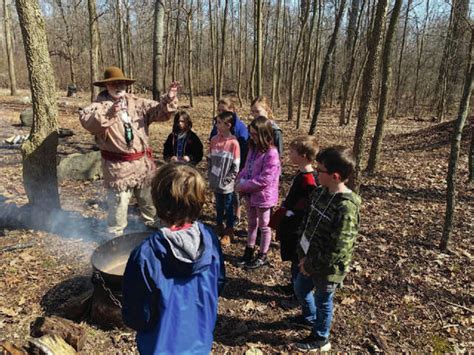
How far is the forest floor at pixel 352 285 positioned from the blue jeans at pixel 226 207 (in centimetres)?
38

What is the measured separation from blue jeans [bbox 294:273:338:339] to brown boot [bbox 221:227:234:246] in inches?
68.6

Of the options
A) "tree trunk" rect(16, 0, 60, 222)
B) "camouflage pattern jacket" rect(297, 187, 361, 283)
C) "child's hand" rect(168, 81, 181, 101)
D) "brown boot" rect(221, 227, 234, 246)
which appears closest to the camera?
"camouflage pattern jacket" rect(297, 187, 361, 283)

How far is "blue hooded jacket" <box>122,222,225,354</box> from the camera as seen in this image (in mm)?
1817

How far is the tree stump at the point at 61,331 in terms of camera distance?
290 cm

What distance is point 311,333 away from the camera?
3.25 m

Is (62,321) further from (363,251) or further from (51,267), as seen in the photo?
(363,251)

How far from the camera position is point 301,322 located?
11.5ft

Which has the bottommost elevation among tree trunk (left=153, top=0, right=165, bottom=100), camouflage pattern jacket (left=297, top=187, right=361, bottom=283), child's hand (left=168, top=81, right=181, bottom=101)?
camouflage pattern jacket (left=297, top=187, right=361, bottom=283)

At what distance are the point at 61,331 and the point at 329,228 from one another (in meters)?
2.30

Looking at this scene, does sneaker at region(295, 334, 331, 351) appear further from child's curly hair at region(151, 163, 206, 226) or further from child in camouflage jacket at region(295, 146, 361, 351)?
child's curly hair at region(151, 163, 206, 226)

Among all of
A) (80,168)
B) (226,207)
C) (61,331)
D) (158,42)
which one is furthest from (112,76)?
(158,42)

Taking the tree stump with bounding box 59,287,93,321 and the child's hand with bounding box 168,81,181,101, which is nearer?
the tree stump with bounding box 59,287,93,321

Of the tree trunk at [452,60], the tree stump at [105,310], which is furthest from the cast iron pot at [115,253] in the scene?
the tree trunk at [452,60]

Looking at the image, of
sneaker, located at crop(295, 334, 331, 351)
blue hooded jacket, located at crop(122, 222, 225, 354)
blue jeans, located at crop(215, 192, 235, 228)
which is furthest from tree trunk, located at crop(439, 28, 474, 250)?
blue hooded jacket, located at crop(122, 222, 225, 354)
